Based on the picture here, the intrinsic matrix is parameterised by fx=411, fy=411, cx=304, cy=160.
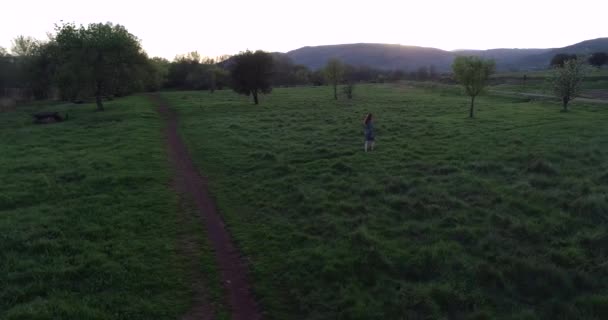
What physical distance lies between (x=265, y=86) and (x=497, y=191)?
34466mm

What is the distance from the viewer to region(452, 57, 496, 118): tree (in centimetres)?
3144

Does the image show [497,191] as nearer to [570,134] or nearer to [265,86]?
[570,134]

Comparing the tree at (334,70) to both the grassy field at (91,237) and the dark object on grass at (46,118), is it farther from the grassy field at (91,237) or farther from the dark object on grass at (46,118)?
the grassy field at (91,237)

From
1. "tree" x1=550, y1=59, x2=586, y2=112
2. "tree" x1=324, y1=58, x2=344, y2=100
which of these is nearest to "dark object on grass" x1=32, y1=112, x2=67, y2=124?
"tree" x1=324, y1=58, x2=344, y2=100

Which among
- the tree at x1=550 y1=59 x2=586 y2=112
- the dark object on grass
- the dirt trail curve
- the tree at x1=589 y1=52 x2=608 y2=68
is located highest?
the tree at x1=589 y1=52 x2=608 y2=68

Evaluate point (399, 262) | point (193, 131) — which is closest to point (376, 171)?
point (399, 262)

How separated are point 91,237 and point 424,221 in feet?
31.7

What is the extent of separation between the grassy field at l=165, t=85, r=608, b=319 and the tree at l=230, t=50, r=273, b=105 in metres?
21.1

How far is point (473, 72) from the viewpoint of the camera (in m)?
31.5

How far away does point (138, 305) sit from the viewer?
8.41 metres

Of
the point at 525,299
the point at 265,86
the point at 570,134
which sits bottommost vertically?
the point at 525,299

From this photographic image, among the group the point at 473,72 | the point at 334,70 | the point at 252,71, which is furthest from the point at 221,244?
the point at 334,70

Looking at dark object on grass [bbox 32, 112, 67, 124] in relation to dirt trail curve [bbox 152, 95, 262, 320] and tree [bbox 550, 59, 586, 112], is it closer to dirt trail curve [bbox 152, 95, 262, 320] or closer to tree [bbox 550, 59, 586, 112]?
dirt trail curve [bbox 152, 95, 262, 320]

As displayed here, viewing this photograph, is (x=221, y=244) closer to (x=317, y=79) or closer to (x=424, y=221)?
(x=424, y=221)
